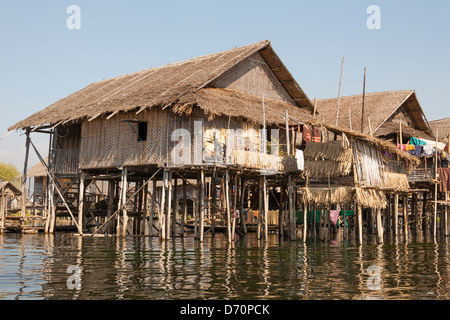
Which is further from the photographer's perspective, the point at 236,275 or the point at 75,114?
the point at 75,114

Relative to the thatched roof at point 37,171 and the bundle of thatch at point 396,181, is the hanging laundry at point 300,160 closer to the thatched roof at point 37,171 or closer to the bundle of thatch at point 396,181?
the bundle of thatch at point 396,181

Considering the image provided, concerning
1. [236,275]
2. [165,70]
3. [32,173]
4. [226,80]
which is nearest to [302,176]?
[226,80]

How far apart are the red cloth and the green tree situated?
206ft

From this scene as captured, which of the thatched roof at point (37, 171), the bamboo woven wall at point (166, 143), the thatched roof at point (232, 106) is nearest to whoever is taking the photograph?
the thatched roof at point (232, 106)

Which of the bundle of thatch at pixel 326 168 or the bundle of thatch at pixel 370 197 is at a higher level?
the bundle of thatch at pixel 326 168

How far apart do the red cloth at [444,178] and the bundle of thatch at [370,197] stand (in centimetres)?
626

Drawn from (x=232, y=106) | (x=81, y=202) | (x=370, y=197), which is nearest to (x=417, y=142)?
(x=370, y=197)

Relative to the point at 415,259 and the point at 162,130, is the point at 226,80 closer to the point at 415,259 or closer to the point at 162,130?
the point at 162,130

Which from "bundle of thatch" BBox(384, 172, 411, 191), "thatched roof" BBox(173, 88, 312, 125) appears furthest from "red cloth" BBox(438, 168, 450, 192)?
"thatched roof" BBox(173, 88, 312, 125)

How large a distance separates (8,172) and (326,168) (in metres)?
67.0

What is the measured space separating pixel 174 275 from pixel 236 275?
1387 millimetres

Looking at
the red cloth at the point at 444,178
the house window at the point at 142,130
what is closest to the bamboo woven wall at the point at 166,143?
the house window at the point at 142,130

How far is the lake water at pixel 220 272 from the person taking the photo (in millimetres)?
10641

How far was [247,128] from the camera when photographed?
24.6 meters
